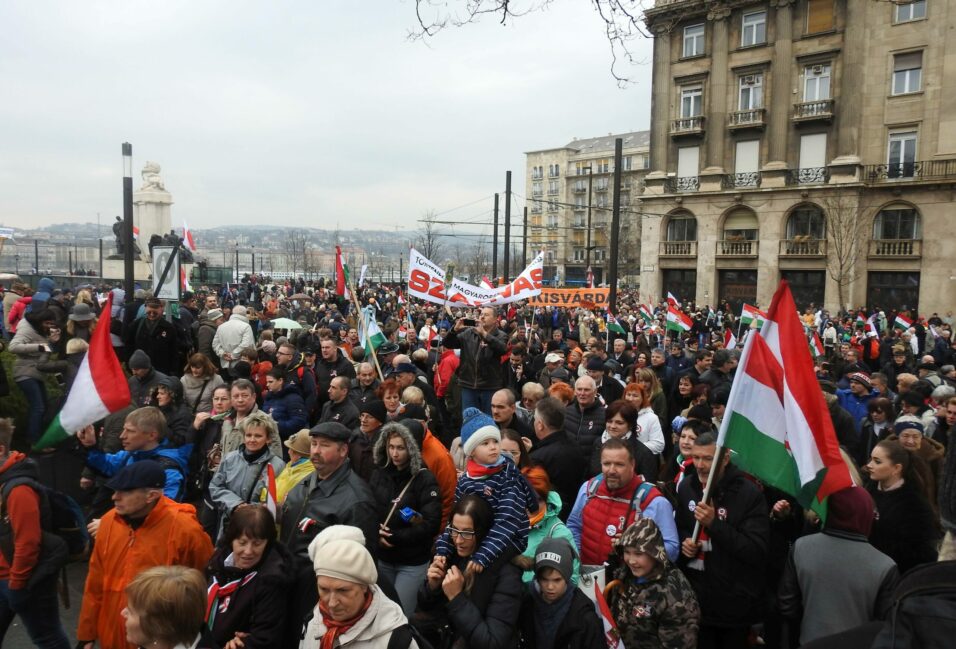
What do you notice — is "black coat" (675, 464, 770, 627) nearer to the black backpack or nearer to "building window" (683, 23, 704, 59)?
the black backpack

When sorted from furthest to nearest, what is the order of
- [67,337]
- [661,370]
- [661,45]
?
[661,45]
[661,370]
[67,337]

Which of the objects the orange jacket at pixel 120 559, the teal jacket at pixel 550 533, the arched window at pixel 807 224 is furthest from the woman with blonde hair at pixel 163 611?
the arched window at pixel 807 224

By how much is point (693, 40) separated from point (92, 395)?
1692 inches

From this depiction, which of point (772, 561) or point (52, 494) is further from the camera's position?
point (772, 561)

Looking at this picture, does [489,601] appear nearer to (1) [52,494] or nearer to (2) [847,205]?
(1) [52,494]

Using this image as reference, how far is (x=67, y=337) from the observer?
929 cm

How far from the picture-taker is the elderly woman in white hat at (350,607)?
9.87ft

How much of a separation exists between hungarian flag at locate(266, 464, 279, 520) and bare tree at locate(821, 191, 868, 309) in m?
36.7

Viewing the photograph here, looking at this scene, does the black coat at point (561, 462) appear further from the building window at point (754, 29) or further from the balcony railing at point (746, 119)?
the building window at point (754, 29)

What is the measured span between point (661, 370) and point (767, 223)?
3128cm

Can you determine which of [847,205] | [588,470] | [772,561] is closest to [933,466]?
[772,561]

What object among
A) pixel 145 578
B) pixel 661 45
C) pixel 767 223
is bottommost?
pixel 145 578

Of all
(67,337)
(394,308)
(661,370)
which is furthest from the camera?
(394,308)

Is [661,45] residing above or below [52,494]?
above
